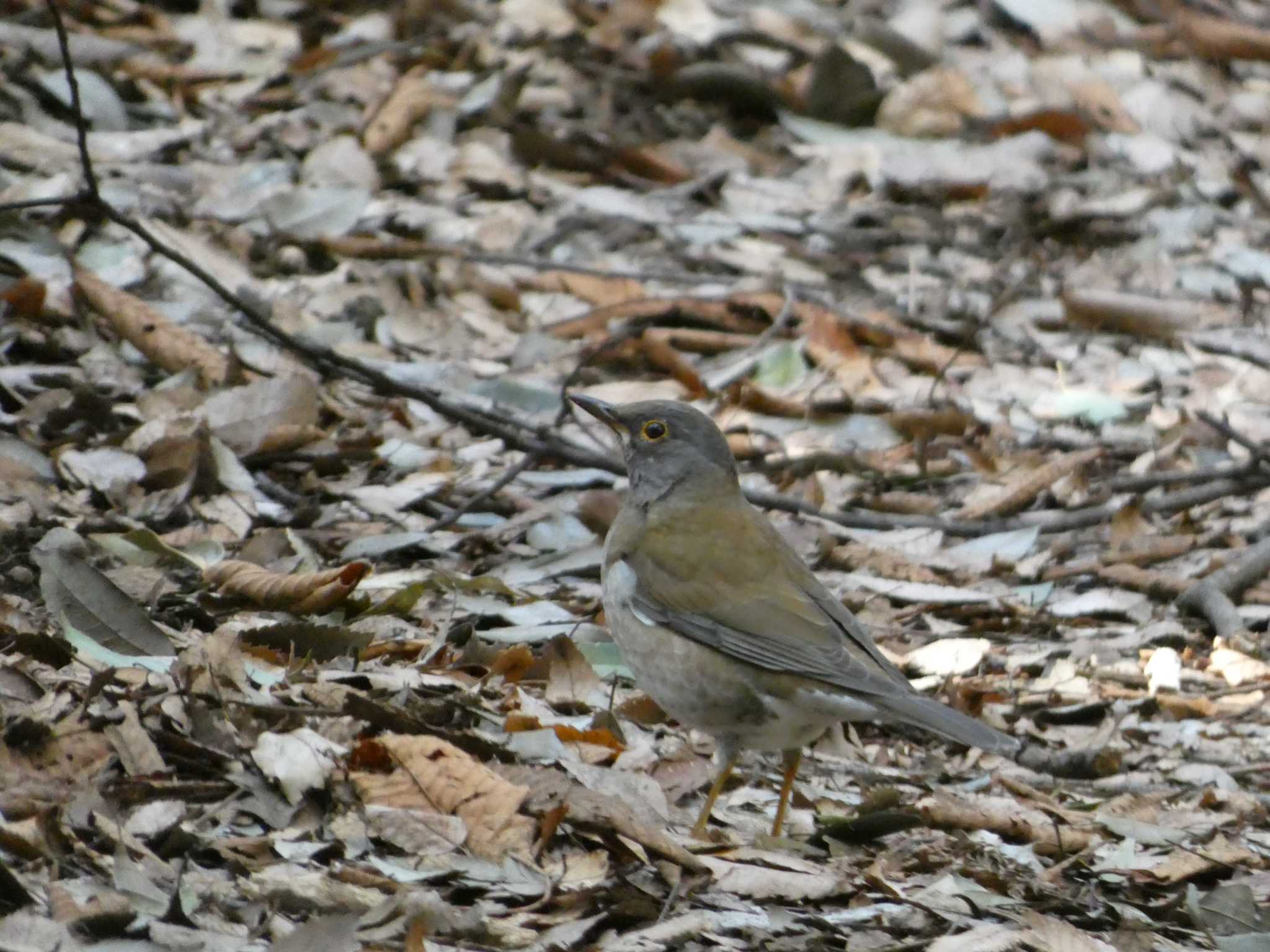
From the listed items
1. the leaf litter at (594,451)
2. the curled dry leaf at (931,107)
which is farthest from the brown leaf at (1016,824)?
the curled dry leaf at (931,107)

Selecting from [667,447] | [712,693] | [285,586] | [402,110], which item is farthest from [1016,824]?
[402,110]

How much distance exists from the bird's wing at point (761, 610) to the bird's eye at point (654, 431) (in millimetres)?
437

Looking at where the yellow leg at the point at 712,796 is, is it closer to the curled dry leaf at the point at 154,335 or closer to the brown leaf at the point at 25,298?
the curled dry leaf at the point at 154,335

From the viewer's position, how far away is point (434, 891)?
4531 mm

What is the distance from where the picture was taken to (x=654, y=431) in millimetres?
7141

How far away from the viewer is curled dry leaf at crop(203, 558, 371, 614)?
20.9 feet

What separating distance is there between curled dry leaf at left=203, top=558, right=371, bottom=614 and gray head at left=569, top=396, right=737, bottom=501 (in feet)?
4.09

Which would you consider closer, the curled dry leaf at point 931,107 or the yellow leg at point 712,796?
the yellow leg at point 712,796

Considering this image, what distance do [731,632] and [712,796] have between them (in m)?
0.72

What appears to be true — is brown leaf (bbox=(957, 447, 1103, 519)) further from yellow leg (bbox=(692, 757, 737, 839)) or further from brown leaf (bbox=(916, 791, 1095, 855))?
brown leaf (bbox=(916, 791, 1095, 855))

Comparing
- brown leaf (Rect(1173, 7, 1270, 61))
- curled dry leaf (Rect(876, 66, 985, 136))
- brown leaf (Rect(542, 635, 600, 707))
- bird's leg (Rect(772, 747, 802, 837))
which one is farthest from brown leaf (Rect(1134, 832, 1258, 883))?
brown leaf (Rect(1173, 7, 1270, 61))

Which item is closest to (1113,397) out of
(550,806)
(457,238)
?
(457,238)

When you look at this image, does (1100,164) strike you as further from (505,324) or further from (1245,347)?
(505,324)

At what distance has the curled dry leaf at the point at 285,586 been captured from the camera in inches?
251
